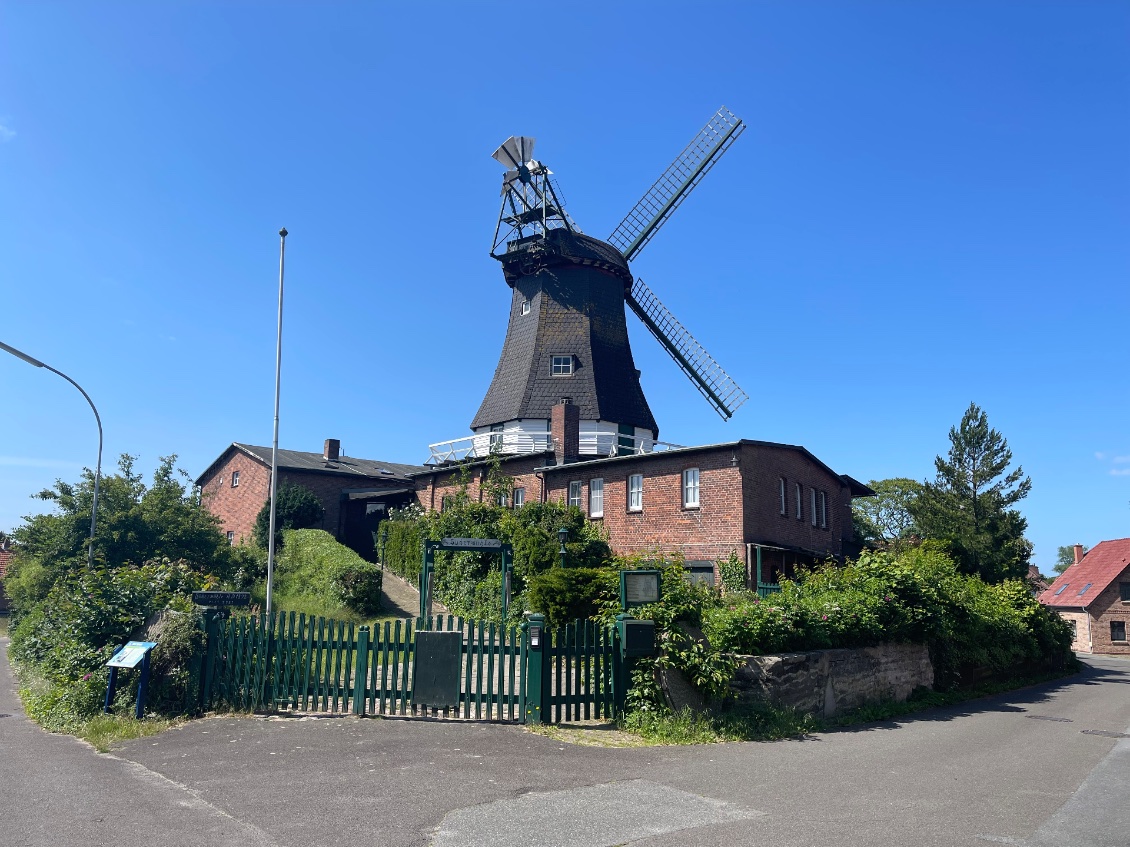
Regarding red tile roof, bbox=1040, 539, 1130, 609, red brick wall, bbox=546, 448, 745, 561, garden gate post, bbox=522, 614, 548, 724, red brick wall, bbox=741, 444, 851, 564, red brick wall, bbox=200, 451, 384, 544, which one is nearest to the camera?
garden gate post, bbox=522, 614, 548, 724

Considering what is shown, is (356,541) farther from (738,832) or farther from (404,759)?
(738,832)

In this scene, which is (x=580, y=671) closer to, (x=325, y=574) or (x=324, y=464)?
(x=325, y=574)

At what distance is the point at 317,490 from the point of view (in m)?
39.9

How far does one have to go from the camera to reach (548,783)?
823 cm

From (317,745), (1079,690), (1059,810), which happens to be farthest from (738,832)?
(1079,690)

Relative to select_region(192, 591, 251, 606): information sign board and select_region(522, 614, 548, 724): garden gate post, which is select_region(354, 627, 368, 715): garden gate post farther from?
select_region(192, 591, 251, 606): information sign board

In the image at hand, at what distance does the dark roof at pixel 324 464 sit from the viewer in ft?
131

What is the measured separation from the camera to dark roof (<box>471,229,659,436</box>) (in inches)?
1416

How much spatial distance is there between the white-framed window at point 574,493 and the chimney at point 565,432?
1.53 m

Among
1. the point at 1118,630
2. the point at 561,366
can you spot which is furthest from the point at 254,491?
the point at 1118,630

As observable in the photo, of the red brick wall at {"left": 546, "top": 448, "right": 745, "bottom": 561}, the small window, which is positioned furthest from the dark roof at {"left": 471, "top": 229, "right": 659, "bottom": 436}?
the red brick wall at {"left": 546, "top": 448, "right": 745, "bottom": 561}

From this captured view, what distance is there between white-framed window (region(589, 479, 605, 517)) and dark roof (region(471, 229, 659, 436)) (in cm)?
627

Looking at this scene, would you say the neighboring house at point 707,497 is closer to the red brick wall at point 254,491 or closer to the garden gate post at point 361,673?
the red brick wall at point 254,491

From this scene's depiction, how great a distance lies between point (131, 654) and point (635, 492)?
18.3 meters
